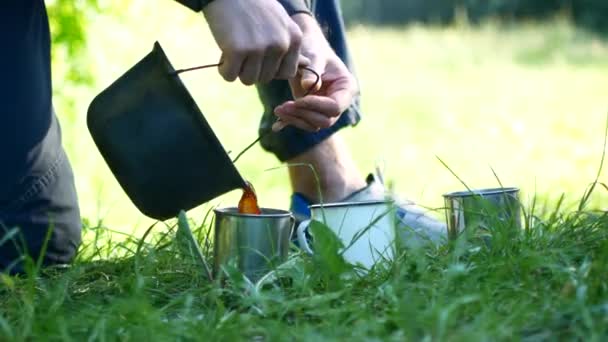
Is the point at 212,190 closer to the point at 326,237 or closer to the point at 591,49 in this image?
the point at 326,237

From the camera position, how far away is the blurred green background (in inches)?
158

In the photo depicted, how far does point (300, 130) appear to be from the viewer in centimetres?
279

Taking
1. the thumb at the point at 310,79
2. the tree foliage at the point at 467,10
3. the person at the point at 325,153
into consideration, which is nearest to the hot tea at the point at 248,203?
the thumb at the point at 310,79

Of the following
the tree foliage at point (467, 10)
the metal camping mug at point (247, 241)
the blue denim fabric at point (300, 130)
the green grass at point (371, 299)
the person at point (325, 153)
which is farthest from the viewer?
the tree foliage at point (467, 10)

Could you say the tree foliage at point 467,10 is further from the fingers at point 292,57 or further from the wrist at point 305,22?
the fingers at point 292,57

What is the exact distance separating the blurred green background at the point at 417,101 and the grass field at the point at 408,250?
0.01 m

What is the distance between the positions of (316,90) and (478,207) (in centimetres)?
42

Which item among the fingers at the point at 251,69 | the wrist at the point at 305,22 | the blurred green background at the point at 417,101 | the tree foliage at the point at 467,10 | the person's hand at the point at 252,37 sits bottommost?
the tree foliage at the point at 467,10

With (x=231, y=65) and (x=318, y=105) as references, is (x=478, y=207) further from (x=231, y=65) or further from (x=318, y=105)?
(x=231, y=65)

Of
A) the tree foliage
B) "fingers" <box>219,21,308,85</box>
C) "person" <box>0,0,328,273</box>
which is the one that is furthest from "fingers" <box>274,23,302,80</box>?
the tree foliage

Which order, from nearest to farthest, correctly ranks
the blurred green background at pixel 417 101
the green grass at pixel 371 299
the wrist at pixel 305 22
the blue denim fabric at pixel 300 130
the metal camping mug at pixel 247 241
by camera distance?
the green grass at pixel 371 299 → the metal camping mug at pixel 247 241 → the wrist at pixel 305 22 → the blue denim fabric at pixel 300 130 → the blurred green background at pixel 417 101

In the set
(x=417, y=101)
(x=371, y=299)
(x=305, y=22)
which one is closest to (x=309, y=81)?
(x=305, y=22)

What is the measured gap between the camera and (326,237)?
180 cm

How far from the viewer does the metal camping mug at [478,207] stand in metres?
2.04
